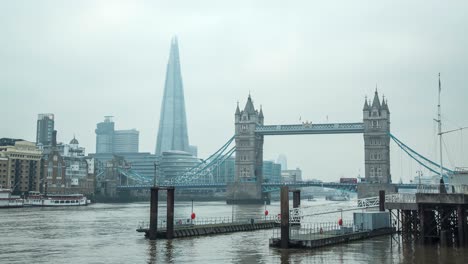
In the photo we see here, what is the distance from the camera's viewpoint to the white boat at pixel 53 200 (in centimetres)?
15800

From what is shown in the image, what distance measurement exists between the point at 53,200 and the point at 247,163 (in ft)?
204

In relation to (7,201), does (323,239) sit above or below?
below

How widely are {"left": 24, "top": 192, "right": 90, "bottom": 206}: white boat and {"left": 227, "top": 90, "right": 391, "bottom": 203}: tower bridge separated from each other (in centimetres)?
4657

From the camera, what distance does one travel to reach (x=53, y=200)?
16238cm

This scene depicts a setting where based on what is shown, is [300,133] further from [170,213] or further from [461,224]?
[461,224]

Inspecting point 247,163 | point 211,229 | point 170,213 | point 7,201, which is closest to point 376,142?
point 247,163

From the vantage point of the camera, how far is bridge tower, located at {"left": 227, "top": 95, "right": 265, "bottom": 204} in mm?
186125

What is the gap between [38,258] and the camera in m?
48.8

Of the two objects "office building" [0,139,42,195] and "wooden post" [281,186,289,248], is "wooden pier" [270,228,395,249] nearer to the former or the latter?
"wooden post" [281,186,289,248]

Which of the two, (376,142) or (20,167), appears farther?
(376,142)

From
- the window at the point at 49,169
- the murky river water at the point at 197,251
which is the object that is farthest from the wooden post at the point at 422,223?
the window at the point at 49,169

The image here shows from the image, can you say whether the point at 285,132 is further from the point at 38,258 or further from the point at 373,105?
the point at 38,258

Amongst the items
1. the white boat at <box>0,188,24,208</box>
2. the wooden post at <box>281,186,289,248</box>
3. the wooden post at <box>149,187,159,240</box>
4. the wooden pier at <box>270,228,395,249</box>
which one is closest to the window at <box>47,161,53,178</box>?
the white boat at <box>0,188,24,208</box>

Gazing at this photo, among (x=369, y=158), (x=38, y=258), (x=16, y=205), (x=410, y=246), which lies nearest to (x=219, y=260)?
(x=38, y=258)
